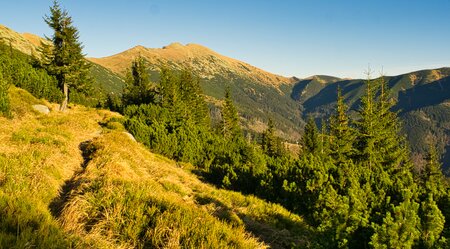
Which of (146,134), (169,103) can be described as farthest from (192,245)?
(169,103)

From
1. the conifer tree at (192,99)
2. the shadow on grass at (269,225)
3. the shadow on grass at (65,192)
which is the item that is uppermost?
the conifer tree at (192,99)

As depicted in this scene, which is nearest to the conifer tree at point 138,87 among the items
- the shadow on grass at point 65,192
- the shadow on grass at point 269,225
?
the shadow on grass at point 65,192

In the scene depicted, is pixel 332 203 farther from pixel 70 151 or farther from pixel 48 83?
pixel 48 83

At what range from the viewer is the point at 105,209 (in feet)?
23.1

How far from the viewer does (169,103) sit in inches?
2064

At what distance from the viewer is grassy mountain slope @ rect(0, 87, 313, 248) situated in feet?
19.0

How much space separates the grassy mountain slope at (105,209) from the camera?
5.80 metres

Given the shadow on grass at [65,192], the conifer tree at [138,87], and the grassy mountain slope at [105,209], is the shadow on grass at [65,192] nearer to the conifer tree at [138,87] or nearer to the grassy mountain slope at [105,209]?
the grassy mountain slope at [105,209]

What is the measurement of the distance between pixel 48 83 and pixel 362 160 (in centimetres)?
3459

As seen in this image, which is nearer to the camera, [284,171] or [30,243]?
[30,243]

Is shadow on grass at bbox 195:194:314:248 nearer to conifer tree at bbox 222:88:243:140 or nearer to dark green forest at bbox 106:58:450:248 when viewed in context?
dark green forest at bbox 106:58:450:248

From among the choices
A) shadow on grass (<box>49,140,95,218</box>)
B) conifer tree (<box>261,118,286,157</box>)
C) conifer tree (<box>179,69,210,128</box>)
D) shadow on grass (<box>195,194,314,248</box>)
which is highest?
conifer tree (<box>179,69,210,128</box>)

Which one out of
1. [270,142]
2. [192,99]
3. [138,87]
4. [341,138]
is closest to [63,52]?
[138,87]

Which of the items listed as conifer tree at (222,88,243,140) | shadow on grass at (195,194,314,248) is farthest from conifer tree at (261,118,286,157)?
shadow on grass at (195,194,314,248)
